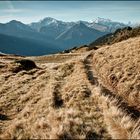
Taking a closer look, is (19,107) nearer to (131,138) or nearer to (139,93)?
(139,93)

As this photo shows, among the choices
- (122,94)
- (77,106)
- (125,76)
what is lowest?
(122,94)

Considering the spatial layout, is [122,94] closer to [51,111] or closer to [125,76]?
[125,76]

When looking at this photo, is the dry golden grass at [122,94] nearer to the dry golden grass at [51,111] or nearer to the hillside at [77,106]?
the hillside at [77,106]

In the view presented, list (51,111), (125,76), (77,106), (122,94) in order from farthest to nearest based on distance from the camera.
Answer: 1. (125,76)
2. (122,94)
3. (77,106)
4. (51,111)

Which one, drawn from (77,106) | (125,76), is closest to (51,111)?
(77,106)

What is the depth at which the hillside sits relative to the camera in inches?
537

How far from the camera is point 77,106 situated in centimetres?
1867

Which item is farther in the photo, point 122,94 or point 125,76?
point 125,76

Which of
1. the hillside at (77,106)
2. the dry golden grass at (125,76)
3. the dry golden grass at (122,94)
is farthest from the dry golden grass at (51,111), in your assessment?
the dry golden grass at (125,76)

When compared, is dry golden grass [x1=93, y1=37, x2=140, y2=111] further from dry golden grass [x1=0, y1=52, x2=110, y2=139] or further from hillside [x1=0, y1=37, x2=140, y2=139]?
dry golden grass [x1=0, y1=52, x2=110, y2=139]

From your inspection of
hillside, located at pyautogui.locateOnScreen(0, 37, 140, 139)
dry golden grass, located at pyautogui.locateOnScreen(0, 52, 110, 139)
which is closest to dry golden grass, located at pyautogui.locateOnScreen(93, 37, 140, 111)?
hillside, located at pyautogui.locateOnScreen(0, 37, 140, 139)

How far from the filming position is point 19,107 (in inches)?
882

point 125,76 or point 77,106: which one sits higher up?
point 125,76

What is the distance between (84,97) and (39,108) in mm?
3637
